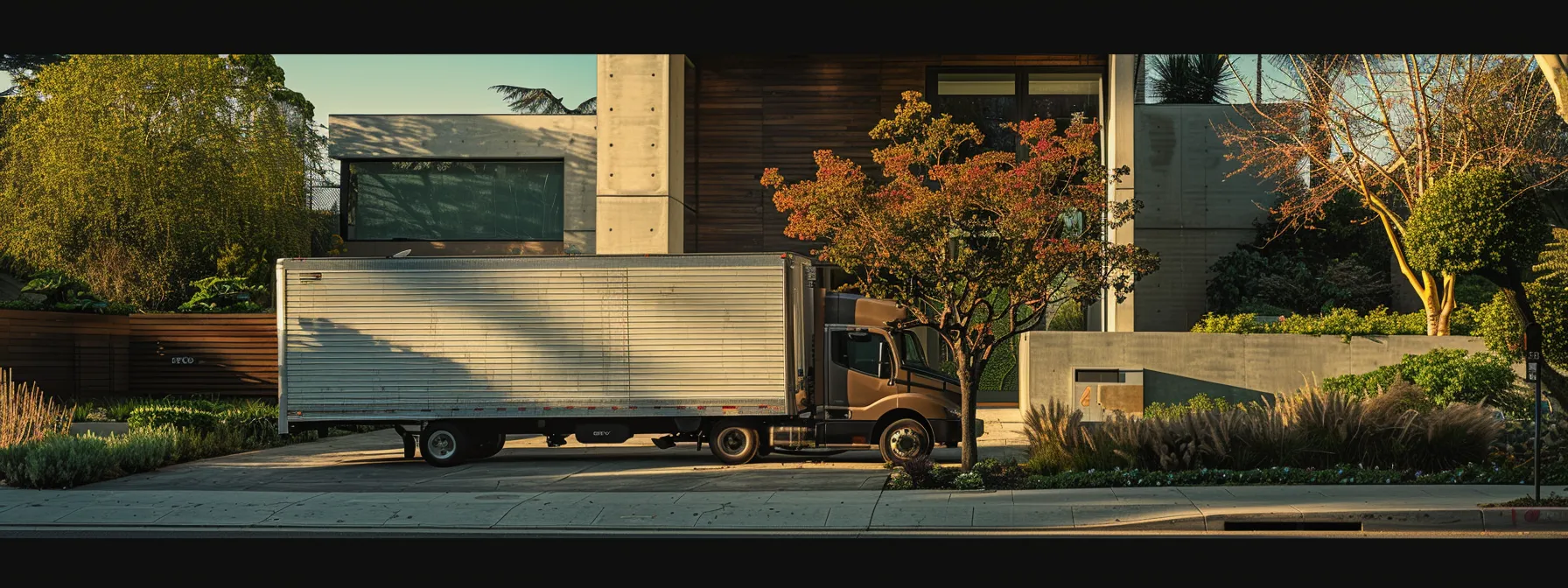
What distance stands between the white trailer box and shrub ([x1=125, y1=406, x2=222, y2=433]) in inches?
132

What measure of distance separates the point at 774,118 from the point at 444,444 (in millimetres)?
13167

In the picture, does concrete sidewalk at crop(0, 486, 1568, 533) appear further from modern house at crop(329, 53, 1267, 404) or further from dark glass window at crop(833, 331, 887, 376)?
modern house at crop(329, 53, 1267, 404)

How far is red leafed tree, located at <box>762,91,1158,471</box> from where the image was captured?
1644 cm

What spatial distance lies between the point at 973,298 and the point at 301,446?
12781 millimetres

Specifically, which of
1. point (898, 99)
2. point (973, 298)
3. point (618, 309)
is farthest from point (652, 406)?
point (898, 99)

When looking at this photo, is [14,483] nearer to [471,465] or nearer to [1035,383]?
[471,465]

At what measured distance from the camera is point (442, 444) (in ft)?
64.3

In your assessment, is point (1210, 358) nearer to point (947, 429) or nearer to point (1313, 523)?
point (947, 429)

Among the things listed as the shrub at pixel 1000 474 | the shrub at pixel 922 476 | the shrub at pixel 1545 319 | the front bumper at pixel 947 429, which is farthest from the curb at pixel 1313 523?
the front bumper at pixel 947 429

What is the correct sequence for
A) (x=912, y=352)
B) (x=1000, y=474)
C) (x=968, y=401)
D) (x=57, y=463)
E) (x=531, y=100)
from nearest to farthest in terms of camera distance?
1. (x=1000, y=474)
2. (x=57, y=463)
3. (x=968, y=401)
4. (x=912, y=352)
5. (x=531, y=100)

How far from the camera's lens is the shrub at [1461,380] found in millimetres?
20194

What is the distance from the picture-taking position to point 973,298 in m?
16.7

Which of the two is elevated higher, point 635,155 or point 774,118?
point 774,118

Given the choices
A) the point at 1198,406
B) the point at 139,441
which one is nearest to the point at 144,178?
the point at 139,441
